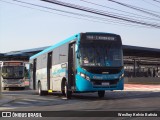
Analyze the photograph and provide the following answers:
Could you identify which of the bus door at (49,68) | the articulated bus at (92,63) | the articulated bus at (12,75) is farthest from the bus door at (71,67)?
the articulated bus at (12,75)

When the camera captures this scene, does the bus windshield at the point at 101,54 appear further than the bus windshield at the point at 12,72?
No

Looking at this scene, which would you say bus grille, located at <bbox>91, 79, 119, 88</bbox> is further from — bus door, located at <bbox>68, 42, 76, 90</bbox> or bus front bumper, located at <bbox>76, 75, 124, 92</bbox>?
bus door, located at <bbox>68, 42, 76, 90</bbox>

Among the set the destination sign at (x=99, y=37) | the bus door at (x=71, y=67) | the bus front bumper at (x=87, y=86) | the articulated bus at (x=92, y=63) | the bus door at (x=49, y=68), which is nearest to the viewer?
the bus front bumper at (x=87, y=86)

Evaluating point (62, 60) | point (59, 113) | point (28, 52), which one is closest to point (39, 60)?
point (62, 60)

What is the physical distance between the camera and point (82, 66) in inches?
781

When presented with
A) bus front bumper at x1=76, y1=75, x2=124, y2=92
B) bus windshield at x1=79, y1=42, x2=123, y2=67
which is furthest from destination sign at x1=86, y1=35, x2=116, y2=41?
bus front bumper at x1=76, y1=75, x2=124, y2=92

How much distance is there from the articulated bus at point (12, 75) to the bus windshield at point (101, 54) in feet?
67.1

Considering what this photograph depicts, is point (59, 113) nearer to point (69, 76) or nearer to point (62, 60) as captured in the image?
point (69, 76)

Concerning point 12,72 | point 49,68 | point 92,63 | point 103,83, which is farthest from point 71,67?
point 12,72

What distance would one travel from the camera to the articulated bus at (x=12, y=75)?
38987 millimetres

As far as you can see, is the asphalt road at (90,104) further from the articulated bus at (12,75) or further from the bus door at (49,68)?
the articulated bus at (12,75)

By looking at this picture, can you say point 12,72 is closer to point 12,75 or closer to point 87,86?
point 12,75

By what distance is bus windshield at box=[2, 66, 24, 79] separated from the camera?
39.2 metres

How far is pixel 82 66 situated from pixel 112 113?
6773 mm
